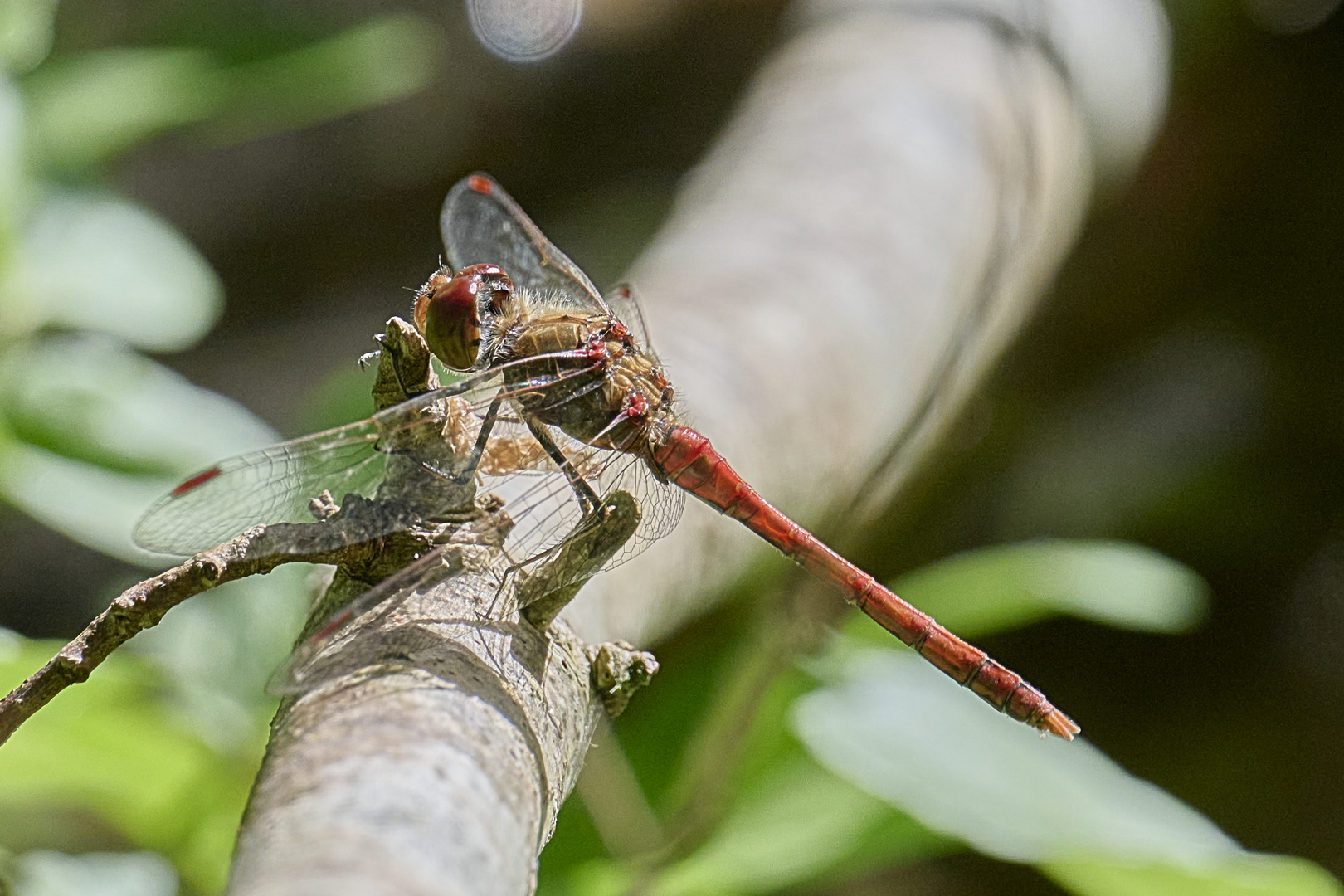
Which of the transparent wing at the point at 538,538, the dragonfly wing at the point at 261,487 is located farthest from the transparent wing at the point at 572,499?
the dragonfly wing at the point at 261,487

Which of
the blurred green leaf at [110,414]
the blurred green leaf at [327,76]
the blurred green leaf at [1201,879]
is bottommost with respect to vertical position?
the blurred green leaf at [1201,879]

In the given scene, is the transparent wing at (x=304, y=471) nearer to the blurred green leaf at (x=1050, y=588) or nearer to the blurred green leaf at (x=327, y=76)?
the blurred green leaf at (x=1050, y=588)

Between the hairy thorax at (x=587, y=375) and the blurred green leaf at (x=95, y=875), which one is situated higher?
the hairy thorax at (x=587, y=375)

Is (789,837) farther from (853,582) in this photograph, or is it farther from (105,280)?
(105,280)


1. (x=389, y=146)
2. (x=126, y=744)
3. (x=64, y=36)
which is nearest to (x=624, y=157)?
(x=389, y=146)

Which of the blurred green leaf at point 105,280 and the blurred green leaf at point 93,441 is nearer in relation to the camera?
the blurred green leaf at point 93,441

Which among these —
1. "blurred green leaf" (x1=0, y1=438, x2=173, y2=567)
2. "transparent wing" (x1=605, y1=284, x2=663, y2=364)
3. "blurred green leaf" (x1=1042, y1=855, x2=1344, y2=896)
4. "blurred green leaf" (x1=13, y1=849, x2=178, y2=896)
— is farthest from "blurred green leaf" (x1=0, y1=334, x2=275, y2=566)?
"blurred green leaf" (x1=1042, y1=855, x2=1344, y2=896)

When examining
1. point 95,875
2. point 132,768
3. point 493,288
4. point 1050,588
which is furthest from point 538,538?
point 1050,588
